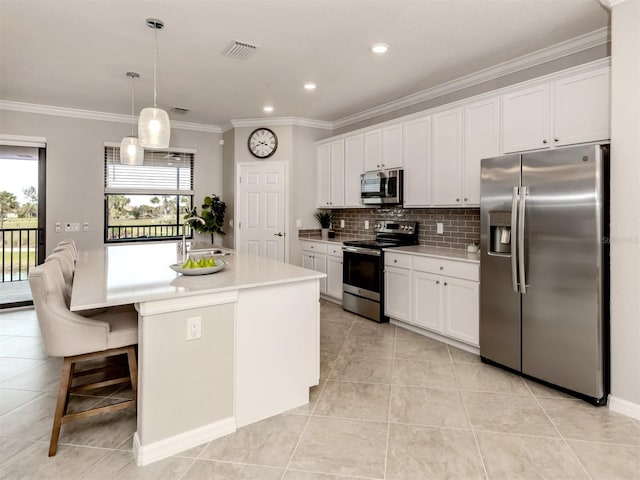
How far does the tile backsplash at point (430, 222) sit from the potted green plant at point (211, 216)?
55.0 inches

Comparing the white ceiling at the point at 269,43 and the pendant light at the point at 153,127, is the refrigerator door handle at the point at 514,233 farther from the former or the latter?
the pendant light at the point at 153,127

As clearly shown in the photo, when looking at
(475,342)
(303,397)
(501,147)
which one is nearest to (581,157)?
(501,147)

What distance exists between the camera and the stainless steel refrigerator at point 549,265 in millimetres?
2496

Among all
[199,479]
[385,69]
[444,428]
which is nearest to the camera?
[199,479]

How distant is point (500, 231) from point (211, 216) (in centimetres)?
442

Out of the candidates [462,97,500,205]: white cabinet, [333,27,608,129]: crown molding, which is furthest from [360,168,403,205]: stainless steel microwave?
[333,27,608,129]: crown molding

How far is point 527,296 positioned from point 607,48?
2132 millimetres

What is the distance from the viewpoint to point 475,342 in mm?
3393

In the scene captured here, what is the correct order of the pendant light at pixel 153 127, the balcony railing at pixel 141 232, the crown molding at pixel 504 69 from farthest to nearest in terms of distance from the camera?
the balcony railing at pixel 141 232
the crown molding at pixel 504 69
the pendant light at pixel 153 127

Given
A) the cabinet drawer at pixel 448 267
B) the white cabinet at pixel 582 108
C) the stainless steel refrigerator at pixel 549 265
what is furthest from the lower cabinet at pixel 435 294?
the white cabinet at pixel 582 108

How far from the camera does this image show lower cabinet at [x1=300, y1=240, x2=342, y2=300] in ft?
16.9

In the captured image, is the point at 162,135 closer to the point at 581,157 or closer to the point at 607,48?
the point at 581,157

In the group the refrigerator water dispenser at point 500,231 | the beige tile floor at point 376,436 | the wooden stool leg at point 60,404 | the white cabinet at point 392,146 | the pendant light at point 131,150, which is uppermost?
the white cabinet at point 392,146

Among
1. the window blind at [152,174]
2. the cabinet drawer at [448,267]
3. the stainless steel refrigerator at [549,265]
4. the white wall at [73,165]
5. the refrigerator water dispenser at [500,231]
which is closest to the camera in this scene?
the stainless steel refrigerator at [549,265]
